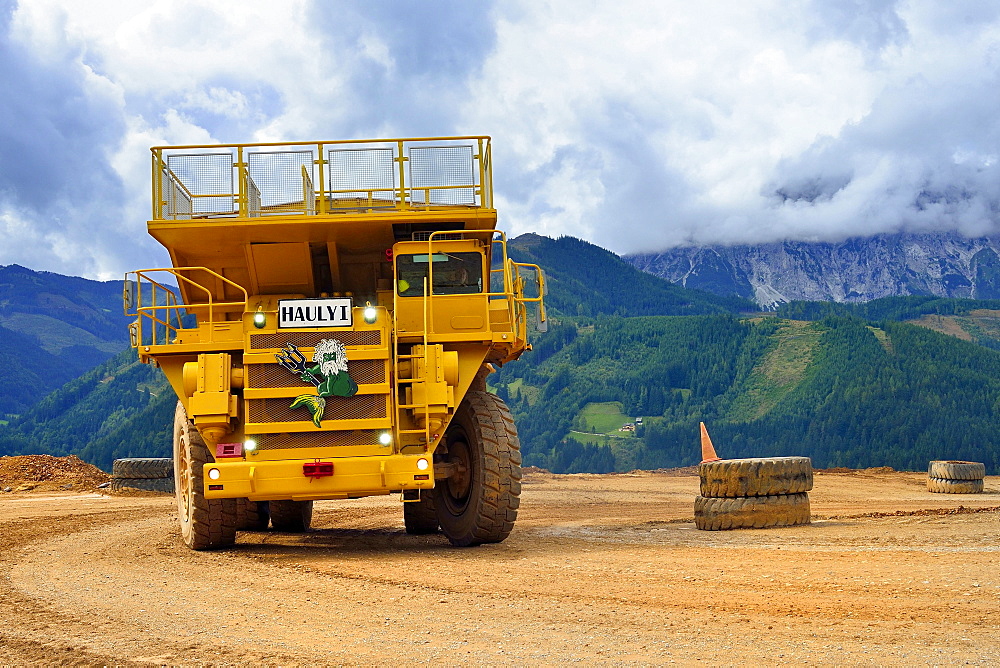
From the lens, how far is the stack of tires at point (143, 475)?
1145 inches

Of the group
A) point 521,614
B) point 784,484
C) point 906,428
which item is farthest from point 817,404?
point 521,614

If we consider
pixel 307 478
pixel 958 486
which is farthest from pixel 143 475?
pixel 958 486

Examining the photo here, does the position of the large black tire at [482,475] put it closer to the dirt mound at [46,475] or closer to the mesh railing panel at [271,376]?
the mesh railing panel at [271,376]

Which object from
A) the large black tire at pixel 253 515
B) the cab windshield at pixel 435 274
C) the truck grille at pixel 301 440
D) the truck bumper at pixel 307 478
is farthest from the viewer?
the large black tire at pixel 253 515

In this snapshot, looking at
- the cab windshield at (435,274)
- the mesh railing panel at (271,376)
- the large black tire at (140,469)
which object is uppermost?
the cab windshield at (435,274)

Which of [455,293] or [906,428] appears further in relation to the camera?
[906,428]

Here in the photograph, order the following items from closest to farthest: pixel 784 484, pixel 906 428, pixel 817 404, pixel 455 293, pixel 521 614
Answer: pixel 521 614, pixel 455 293, pixel 784 484, pixel 906 428, pixel 817 404

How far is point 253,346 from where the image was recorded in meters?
12.0

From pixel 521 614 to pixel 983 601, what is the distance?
3298 millimetres

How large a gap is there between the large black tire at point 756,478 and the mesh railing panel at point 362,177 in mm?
5984

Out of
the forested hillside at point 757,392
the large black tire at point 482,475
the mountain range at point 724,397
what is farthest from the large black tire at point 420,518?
the forested hillside at point 757,392

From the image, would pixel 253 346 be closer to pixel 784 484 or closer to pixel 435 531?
pixel 435 531

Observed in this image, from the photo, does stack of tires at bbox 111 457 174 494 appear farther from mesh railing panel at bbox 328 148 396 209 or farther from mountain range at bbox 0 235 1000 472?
mountain range at bbox 0 235 1000 472

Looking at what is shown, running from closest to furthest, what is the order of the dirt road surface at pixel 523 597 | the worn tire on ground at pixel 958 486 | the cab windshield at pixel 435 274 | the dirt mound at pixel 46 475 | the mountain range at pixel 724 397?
the dirt road surface at pixel 523 597
the cab windshield at pixel 435 274
the worn tire on ground at pixel 958 486
the dirt mound at pixel 46 475
the mountain range at pixel 724 397
